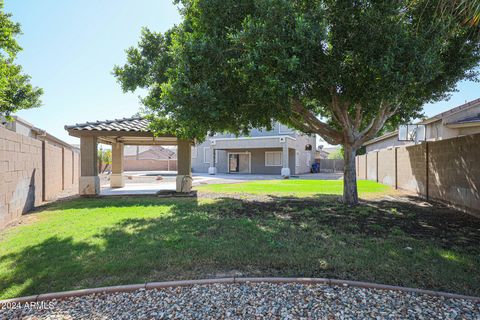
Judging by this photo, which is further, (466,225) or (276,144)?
(276,144)

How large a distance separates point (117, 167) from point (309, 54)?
49.1 feet

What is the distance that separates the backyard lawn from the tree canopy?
7.06 meters

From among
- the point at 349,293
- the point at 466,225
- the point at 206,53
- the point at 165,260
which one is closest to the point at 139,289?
the point at 165,260

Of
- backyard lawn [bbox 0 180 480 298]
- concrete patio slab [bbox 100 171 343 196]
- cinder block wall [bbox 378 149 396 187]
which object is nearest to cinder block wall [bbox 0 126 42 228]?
backyard lawn [bbox 0 180 480 298]

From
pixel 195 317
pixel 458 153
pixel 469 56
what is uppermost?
pixel 469 56

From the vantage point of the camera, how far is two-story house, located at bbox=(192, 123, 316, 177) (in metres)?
28.5

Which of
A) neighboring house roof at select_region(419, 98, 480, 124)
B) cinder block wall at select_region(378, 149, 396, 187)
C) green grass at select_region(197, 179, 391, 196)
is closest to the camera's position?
neighboring house roof at select_region(419, 98, 480, 124)

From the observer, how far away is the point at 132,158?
4575 cm

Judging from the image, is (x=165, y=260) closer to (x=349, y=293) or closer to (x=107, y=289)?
(x=107, y=289)

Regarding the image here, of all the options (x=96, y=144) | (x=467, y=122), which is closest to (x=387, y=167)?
(x=467, y=122)

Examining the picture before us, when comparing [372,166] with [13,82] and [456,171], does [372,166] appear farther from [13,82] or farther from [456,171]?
[13,82]

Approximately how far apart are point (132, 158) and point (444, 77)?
144 ft

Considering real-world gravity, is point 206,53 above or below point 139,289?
above

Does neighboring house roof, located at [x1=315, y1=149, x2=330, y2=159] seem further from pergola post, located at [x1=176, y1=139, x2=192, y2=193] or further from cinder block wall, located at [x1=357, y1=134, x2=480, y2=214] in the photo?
pergola post, located at [x1=176, y1=139, x2=192, y2=193]
